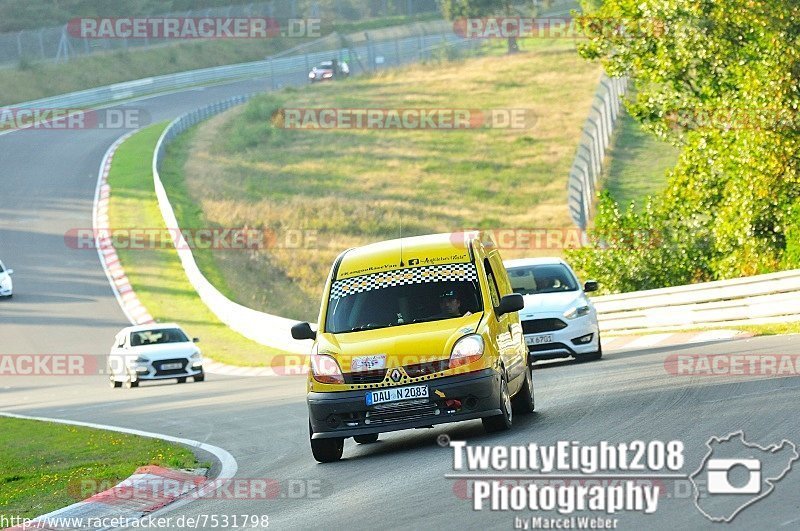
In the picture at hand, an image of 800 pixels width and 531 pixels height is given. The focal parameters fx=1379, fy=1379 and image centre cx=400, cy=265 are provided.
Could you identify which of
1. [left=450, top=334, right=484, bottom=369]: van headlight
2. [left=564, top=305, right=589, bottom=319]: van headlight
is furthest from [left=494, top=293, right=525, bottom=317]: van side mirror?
[left=564, top=305, right=589, bottom=319]: van headlight

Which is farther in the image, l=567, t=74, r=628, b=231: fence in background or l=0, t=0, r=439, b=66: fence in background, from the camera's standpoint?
l=0, t=0, r=439, b=66: fence in background

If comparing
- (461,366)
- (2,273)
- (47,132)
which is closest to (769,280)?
(461,366)

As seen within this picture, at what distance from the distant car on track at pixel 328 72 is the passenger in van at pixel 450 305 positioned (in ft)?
255

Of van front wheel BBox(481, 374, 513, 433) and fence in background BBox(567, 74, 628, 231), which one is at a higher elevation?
van front wheel BBox(481, 374, 513, 433)

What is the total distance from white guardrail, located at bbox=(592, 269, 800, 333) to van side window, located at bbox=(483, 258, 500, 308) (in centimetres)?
989

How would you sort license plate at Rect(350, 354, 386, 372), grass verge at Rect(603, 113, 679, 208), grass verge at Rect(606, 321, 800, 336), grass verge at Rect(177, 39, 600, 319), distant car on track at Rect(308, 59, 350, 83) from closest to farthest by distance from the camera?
license plate at Rect(350, 354, 386, 372), grass verge at Rect(606, 321, 800, 336), grass verge at Rect(177, 39, 600, 319), grass verge at Rect(603, 113, 679, 208), distant car on track at Rect(308, 59, 350, 83)

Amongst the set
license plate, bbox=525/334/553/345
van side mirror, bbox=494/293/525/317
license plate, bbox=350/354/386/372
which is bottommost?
license plate, bbox=525/334/553/345

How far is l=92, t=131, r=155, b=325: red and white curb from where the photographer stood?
38312 millimetres

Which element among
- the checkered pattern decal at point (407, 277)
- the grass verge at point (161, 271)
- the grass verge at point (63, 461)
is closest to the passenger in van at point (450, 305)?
the checkered pattern decal at point (407, 277)

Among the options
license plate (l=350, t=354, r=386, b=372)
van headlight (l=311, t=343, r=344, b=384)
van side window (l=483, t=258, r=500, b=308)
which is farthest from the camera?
van side window (l=483, t=258, r=500, b=308)

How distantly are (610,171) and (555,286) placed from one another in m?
29.1

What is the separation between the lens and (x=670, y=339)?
77.1ft

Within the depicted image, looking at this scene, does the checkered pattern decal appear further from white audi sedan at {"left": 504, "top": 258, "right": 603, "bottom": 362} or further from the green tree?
the green tree

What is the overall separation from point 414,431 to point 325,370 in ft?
8.22
